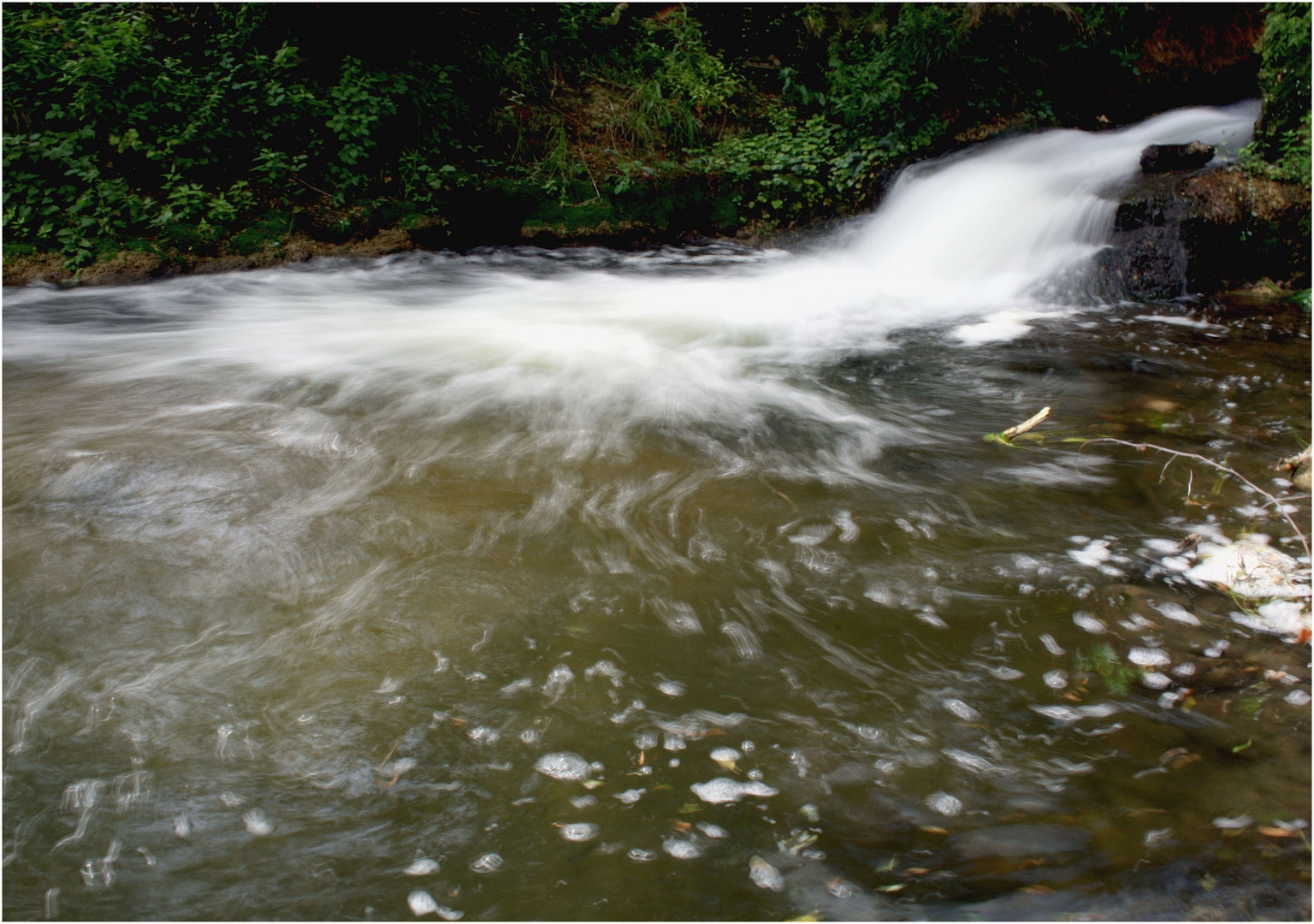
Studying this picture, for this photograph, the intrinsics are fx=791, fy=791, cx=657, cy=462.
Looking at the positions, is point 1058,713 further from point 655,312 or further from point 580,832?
point 655,312

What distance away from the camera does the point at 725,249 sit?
8164mm

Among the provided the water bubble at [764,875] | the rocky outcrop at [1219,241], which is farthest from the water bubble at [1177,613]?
the rocky outcrop at [1219,241]

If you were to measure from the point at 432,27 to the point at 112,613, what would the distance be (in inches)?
290

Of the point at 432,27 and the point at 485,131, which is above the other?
the point at 432,27

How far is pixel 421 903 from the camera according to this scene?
173cm

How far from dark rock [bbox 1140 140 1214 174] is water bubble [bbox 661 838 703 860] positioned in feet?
23.9

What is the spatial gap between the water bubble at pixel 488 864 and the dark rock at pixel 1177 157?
759cm

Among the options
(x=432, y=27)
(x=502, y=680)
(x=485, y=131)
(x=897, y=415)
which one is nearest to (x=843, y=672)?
(x=502, y=680)

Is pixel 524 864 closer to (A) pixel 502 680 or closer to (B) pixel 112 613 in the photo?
(A) pixel 502 680

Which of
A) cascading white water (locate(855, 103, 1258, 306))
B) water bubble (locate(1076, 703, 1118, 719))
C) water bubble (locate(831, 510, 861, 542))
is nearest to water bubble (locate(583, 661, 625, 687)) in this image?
water bubble (locate(831, 510, 861, 542))

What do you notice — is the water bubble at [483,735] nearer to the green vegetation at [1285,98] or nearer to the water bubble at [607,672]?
the water bubble at [607,672]

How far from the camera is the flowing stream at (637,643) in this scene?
1805 millimetres

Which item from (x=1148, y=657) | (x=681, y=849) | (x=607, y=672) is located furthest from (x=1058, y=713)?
(x=607, y=672)

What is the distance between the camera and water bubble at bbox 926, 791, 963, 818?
6.36 ft
